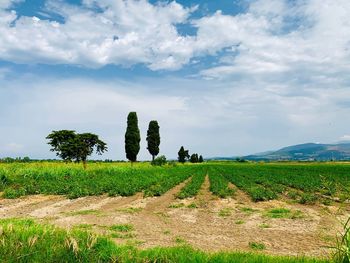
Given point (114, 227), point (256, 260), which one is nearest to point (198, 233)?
point (114, 227)

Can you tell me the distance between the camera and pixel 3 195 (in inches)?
760

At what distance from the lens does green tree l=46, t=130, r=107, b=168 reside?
59.1m

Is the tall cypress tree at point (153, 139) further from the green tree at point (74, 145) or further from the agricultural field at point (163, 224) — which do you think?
the agricultural field at point (163, 224)

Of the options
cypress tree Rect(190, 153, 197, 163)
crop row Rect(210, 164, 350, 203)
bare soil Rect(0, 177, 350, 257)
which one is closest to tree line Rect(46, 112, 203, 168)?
crop row Rect(210, 164, 350, 203)

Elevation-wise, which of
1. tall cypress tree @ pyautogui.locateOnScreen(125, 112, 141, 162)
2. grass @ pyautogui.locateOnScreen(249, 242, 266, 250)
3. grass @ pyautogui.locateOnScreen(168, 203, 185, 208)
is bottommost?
grass @ pyautogui.locateOnScreen(249, 242, 266, 250)

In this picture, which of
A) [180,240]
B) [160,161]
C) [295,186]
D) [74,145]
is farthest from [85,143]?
[180,240]

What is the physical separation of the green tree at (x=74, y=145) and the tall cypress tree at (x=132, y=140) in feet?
18.5

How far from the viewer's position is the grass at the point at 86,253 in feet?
20.2

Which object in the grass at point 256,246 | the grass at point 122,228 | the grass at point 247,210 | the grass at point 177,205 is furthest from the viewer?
the grass at point 177,205

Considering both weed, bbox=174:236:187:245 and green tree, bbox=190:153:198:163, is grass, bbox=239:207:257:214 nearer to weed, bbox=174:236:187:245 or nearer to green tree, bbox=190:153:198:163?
weed, bbox=174:236:187:245

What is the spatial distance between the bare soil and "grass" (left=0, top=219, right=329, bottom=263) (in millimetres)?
1946

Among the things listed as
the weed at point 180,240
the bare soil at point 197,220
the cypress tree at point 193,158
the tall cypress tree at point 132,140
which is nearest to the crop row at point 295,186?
the bare soil at point 197,220

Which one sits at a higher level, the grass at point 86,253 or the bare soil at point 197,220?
the grass at point 86,253

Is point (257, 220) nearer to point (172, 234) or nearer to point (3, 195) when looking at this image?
point (172, 234)
